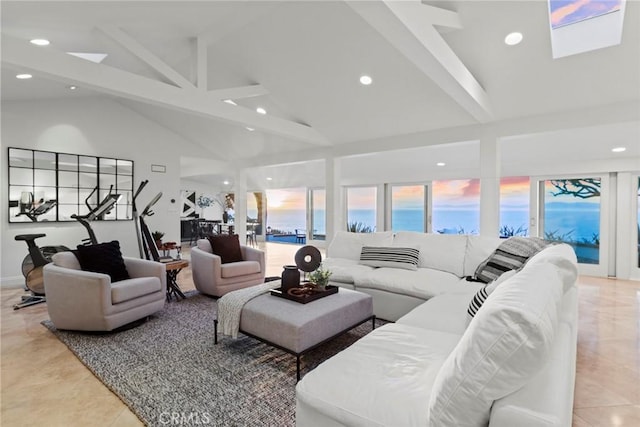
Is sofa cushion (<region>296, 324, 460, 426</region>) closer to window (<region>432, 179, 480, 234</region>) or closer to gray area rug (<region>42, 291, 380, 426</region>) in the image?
gray area rug (<region>42, 291, 380, 426</region>)

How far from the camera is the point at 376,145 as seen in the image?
18.0 feet

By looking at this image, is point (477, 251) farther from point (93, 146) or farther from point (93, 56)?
point (93, 146)

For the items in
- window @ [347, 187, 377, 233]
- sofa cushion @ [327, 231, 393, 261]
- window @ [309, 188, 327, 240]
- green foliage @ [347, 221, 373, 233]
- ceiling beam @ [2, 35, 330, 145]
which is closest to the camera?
ceiling beam @ [2, 35, 330, 145]

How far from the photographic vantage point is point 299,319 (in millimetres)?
2311

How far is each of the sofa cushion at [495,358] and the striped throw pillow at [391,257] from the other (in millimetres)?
2652

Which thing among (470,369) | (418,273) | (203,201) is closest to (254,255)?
(418,273)

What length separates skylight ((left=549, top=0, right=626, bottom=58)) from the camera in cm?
296

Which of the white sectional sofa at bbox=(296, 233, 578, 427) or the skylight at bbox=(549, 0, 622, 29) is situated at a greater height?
the skylight at bbox=(549, 0, 622, 29)

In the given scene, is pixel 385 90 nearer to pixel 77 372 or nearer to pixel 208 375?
pixel 208 375

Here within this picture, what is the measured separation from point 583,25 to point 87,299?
17.4 feet

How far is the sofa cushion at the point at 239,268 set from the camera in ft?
13.8

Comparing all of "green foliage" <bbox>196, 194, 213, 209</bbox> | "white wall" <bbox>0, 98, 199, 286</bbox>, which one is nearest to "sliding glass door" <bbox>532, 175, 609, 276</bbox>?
"white wall" <bbox>0, 98, 199, 286</bbox>

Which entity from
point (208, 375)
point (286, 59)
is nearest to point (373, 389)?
point (208, 375)

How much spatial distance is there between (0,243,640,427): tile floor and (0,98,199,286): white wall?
1860mm
